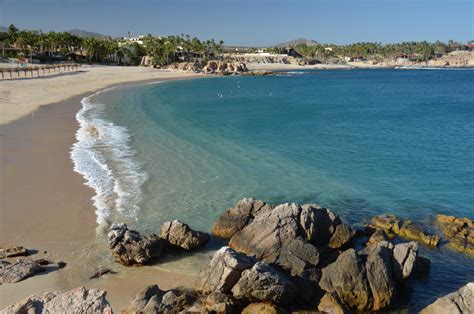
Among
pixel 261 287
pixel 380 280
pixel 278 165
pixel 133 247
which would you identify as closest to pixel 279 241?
pixel 261 287

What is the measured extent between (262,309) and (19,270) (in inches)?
284

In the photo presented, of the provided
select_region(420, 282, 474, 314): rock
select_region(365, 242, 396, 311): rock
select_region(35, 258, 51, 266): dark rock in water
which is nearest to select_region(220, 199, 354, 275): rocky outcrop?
select_region(365, 242, 396, 311): rock

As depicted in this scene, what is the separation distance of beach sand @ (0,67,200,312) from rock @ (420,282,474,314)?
6785 millimetres

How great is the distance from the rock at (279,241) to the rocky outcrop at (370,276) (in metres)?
1.00

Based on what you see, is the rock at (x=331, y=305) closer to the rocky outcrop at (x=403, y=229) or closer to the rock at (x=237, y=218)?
the rock at (x=237, y=218)

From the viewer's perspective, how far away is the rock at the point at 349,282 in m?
12.7

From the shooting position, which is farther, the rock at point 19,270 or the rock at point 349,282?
the rock at point 19,270

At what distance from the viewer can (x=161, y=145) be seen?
111ft

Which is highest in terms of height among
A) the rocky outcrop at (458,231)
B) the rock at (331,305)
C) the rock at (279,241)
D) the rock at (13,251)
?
the rock at (279,241)

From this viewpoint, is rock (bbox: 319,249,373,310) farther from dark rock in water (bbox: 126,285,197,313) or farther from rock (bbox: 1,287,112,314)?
rock (bbox: 1,287,112,314)

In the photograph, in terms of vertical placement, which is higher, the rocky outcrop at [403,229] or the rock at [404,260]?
the rock at [404,260]

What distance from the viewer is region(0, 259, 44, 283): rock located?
1327 cm

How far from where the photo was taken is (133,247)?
14.8m

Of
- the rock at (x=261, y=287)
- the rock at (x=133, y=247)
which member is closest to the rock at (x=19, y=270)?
the rock at (x=133, y=247)
